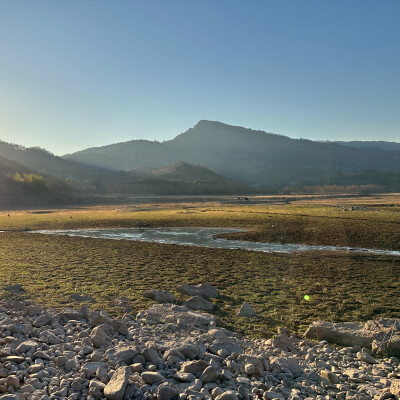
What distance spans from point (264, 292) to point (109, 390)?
787cm

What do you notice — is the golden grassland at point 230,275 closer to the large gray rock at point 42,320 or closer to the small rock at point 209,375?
the large gray rock at point 42,320

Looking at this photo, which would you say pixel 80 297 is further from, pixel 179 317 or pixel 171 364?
pixel 171 364

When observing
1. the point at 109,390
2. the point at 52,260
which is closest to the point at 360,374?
the point at 109,390

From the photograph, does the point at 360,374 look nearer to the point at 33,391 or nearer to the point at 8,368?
the point at 33,391

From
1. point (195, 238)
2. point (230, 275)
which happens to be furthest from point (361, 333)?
point (195, 238)

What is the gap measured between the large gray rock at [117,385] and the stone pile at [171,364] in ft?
0.05

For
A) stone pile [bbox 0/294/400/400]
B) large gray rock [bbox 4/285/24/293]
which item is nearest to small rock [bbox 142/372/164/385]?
stone pile [bbox 0/294/400/400]

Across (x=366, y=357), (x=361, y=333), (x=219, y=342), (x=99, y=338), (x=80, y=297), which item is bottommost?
(x=366, y=357)

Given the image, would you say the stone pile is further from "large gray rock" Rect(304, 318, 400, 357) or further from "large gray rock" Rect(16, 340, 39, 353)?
"large gray rock" Rect(304, 318, 400, 357)

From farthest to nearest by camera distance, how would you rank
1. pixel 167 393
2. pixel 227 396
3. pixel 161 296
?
pixel 161 296 → pixel 167 393 → pixel 227 396

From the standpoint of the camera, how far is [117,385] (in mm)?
5809

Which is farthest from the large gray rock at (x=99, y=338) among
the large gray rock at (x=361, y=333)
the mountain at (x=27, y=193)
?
the mountain at (x=27, y=193)

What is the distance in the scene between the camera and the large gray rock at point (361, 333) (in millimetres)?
7941

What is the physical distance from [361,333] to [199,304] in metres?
4.39
